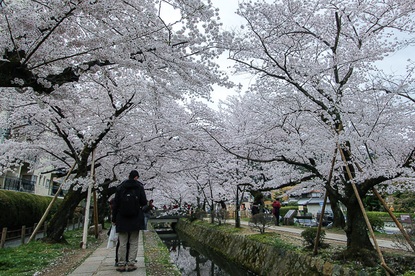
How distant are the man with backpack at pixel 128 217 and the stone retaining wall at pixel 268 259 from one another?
3.95 meters

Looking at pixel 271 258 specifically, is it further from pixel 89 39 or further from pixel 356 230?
pixel 89 39

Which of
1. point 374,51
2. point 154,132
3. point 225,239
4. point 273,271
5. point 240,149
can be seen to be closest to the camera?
point 374,51

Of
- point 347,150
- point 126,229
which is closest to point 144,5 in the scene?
point 126,229

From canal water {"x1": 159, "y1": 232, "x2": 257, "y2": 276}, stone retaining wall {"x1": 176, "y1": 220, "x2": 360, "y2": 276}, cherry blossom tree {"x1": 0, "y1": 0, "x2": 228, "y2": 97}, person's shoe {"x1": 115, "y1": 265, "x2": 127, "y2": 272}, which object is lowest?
canal water {"x1": 159, "y1": 232, "x2": 257, "y2": 276}

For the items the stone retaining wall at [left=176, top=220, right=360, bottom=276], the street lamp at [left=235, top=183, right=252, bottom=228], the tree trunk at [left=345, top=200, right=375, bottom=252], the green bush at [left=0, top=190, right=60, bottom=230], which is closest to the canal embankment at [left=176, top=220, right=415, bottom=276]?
the stone retaining wall at [left=176, top=220, right=360, bottom=276]

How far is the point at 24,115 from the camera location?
10.4 meters

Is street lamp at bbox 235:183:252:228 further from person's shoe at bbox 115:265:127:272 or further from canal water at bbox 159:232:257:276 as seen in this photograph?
person's shoe at bbox 115:265:127:272

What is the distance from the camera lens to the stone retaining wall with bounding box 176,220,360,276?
6273 mm

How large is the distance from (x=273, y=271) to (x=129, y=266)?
4.68m

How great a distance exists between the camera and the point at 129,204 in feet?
15.7

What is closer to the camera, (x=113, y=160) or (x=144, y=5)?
(x=144, y=5)

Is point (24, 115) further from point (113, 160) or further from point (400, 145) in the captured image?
point (400, 145)

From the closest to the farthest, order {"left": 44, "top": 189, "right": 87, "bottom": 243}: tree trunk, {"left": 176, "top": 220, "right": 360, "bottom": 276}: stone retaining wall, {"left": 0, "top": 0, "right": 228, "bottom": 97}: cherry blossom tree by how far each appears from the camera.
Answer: {"left": 0, "top": 0, "right": 228, "bottom": 97}: cherry blossom tree → {"left": 176, "top": 220, "right": 360, "bottom": 276}: stone retaining wall → {"left": 44, "top": 189, "right": 87, "bottom": 243}: tree trunk

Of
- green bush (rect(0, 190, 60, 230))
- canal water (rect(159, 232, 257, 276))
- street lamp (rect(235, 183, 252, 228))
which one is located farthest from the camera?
street lamp (rect(235, 183, 252, 228))
